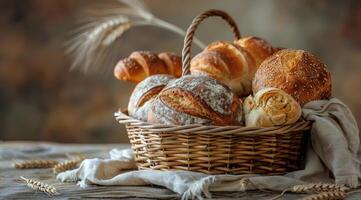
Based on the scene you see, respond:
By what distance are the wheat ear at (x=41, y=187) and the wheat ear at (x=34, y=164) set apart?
288mm

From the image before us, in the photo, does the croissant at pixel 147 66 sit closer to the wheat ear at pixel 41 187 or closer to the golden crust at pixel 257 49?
the golden crust at pixel 257 49

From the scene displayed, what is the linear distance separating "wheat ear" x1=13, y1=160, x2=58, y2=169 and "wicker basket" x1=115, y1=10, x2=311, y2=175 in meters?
0.41

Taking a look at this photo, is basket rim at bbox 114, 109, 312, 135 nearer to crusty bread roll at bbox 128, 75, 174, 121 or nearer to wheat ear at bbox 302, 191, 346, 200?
crusty bread roll at bbox 128, 75, 174, 121

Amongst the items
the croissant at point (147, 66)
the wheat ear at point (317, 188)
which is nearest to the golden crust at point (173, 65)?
the croissant at point (147, 66)

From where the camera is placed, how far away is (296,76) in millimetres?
1495

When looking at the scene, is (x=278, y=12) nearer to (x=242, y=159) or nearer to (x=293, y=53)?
(x=293, y=53)

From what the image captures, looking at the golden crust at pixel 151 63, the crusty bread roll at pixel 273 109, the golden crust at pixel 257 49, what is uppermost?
the golden crust at pixel 257 49

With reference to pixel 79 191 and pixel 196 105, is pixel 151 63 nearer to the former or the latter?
pixel 196 105

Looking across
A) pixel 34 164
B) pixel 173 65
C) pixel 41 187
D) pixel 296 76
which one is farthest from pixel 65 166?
pixel 296 76

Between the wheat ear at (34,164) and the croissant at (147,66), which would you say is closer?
the wheat ear at (34,164)

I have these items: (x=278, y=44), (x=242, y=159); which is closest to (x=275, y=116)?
(x=242, y=159)

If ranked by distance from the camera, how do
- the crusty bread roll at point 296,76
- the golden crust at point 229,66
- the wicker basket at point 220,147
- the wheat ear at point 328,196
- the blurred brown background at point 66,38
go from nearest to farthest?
the wheat ear at point 328,196 < the wicker basket at point 220,147 < the crusty bread roll at point 296,76 < the golden crust at point 229,66 < the blurred brown background at point 66,38

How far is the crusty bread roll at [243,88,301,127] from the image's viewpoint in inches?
53.4

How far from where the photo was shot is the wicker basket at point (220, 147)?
1353mm
